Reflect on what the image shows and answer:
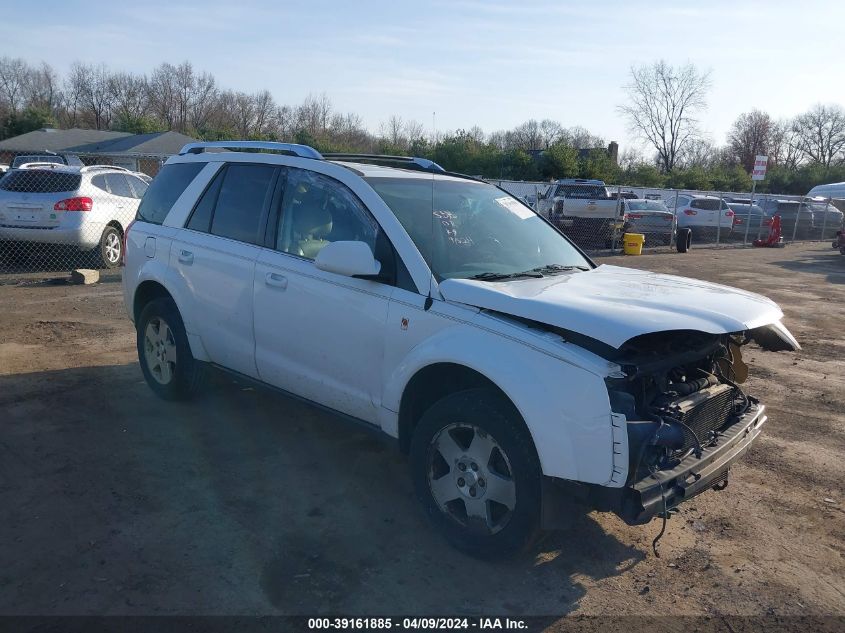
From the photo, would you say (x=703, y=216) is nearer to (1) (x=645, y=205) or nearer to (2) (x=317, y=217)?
(1) (x=645, y=205)

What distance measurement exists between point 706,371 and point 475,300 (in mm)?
1438

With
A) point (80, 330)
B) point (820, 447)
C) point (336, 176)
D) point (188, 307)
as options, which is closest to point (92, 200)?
point (80, 330)

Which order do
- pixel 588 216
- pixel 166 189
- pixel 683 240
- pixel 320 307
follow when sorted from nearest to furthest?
pixel 320 307 → pixel 166 189 → pixel 588 216 → pixel 683 240

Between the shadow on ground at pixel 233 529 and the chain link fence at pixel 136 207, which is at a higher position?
the chain link fence at pixel 136 207

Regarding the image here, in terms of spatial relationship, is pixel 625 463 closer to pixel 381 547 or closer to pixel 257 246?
pixel 381 547

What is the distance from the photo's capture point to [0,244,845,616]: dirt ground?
135 inches

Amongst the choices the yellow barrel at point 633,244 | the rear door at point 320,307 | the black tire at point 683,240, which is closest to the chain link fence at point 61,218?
the rear door at point 320,307

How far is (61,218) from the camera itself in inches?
481

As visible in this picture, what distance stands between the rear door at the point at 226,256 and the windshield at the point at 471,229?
3.51 ft

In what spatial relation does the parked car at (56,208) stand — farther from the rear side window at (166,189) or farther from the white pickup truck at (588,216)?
the white pickup truck at (588,216)

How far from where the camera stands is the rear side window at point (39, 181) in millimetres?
12352

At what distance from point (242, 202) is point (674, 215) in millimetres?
19359

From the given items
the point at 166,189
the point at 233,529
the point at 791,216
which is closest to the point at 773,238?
the point at 791,216

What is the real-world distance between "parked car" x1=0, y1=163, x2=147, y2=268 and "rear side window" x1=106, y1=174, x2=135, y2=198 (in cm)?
43
